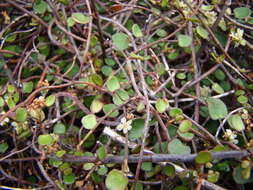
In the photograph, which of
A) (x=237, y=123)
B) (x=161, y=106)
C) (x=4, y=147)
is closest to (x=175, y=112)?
(x=161, y=106)

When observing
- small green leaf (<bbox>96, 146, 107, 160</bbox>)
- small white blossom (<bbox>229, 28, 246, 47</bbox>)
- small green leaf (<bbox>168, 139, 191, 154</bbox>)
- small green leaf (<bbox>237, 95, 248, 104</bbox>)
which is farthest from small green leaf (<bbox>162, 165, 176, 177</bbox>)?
small white blossom (<bbox>229, 28, 246, 47</bbox>)

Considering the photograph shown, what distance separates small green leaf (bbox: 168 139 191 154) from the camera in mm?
735

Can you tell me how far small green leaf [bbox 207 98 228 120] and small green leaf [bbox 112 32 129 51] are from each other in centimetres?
28

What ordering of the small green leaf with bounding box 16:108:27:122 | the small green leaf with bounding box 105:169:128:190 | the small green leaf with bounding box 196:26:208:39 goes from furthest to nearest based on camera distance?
the small green leaf with bounding box 196:26:208:39
the small green leaf with bounding box 16:108:27:122
the small green leaf with bounding box 105:169:128:190

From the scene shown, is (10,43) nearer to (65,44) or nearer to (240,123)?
(65,44)

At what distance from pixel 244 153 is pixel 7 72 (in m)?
0.70

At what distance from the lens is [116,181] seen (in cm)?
68

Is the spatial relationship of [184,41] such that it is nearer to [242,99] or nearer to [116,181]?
[242,99]

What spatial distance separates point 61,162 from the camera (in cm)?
81

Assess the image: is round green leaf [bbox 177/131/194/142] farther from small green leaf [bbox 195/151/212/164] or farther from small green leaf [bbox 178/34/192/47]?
small green leaf [bbox 178/34/192/47]

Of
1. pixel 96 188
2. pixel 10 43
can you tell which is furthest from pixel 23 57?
pixel 96 188

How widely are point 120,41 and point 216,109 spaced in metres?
0.32

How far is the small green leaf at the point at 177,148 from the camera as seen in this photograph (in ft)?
2.41

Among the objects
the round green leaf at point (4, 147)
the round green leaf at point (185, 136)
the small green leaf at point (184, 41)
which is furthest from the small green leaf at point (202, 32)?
the round green leaf at point (4, 147)
